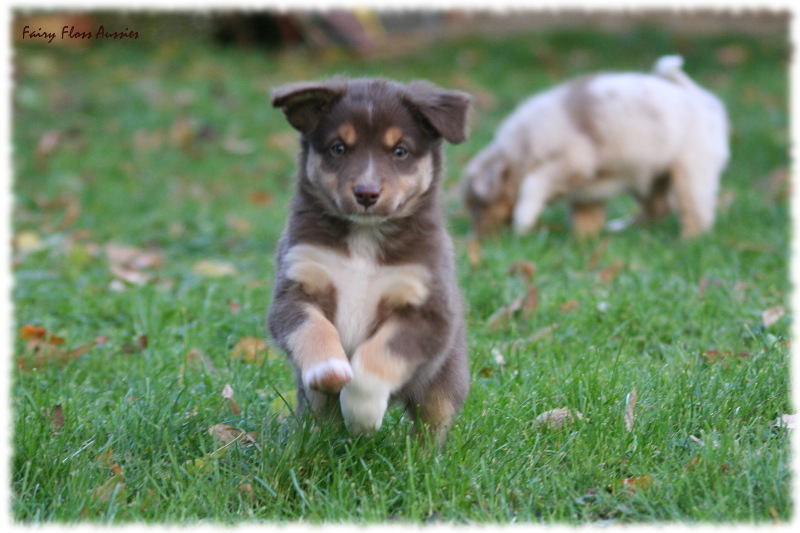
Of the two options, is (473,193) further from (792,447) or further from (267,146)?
(792,447)

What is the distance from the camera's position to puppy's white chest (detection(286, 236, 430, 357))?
149 inches

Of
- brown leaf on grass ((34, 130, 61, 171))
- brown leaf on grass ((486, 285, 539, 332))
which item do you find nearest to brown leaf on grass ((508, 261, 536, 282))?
brown leaf on grass ((486, 285, 539, 332))

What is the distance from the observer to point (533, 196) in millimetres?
8391

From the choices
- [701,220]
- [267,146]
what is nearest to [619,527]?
[701,220]

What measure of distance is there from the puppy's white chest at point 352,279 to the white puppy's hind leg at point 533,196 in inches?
181

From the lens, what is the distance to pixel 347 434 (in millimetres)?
3746

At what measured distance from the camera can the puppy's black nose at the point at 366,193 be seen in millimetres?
3748

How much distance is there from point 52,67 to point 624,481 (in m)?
13.3

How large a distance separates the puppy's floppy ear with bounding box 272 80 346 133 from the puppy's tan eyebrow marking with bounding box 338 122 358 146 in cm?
16

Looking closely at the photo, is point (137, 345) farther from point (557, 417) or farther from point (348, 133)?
point (557, 417)

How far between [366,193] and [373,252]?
264 mm

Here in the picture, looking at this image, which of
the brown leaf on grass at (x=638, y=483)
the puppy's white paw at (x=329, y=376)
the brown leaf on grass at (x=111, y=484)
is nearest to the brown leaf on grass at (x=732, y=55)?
the brown leaf on grass at (x=638, y=483)

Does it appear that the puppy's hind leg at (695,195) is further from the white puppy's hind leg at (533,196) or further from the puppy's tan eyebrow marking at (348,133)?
the puppy's tan eyebrow marking at (348,133)

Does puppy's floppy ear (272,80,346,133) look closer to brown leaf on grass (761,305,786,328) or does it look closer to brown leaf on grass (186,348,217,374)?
brown leaf on grass (186,348,217,374)
